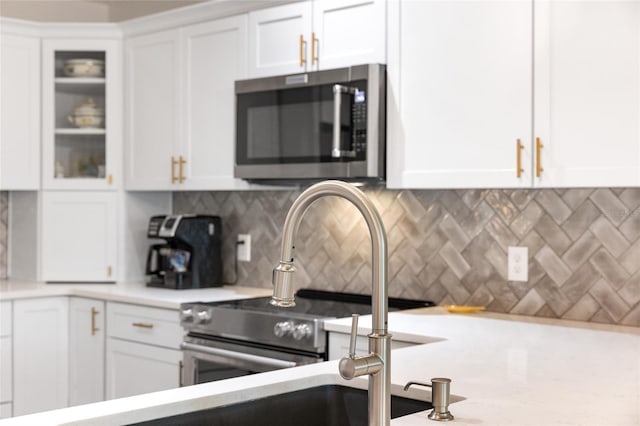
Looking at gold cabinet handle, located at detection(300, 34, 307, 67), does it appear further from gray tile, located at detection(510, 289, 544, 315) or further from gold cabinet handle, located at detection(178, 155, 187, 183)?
gray tile, located at detection(510, 289, 544, 315)

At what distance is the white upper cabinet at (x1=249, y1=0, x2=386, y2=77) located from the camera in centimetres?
332

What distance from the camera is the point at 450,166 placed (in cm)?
309

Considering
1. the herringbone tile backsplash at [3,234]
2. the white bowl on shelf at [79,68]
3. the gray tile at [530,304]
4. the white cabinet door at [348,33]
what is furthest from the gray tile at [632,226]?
the herringbone tile backsplash at [3,234]

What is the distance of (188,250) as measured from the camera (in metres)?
4.17

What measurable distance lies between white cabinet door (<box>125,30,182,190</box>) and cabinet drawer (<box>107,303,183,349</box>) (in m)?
0.67

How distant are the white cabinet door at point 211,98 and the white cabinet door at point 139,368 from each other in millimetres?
801

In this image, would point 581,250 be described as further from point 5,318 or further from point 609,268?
point 5,318

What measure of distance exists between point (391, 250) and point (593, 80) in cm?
122

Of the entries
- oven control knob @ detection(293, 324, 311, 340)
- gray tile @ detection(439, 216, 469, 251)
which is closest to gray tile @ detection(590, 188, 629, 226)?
gray tile @ detection(439, 216, 469, 251)

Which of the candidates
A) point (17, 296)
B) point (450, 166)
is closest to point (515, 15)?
point (450, 166)

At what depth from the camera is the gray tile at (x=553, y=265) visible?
3111 millimetres

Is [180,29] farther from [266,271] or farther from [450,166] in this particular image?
[450,166]

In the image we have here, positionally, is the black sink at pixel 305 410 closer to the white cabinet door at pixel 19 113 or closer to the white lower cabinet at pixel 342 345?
the white lower cabinet at pixel 342 345

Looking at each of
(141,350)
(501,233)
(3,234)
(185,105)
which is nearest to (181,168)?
(185,105)
